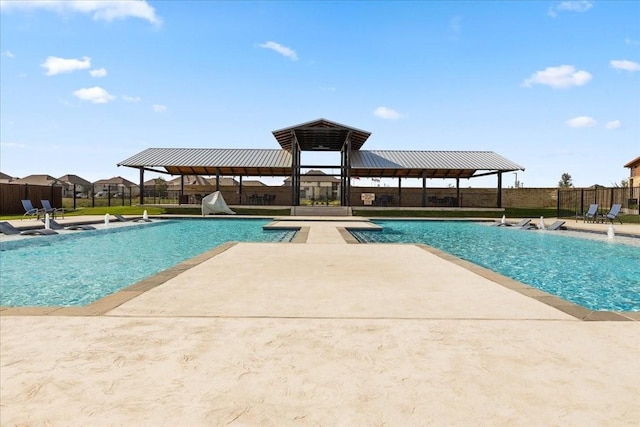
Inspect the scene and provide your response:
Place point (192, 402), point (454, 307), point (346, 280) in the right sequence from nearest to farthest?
point (192, 402) < point (454, 307) < point (346, 280)

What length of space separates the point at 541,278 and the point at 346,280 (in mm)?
4262

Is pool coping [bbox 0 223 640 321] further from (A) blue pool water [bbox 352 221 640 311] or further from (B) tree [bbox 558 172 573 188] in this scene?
(B) tree [bbox 558 172 573 188]

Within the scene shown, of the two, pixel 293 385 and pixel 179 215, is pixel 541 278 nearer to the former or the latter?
pixel 293 385

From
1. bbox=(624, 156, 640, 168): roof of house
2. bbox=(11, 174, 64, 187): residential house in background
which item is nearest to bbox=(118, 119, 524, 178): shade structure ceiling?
bbox=(624, 156, 640, 168): roof of house

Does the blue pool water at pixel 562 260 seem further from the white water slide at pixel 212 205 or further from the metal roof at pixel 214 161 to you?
the metal roof at pixel 214 161

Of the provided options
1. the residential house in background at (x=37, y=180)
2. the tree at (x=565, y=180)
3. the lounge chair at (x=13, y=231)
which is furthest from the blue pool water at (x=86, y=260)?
the tree at (x=565, y=180)

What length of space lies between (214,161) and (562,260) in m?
23.2

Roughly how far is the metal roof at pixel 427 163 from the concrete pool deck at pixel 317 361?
22739 millimetres

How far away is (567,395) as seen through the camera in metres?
2.33

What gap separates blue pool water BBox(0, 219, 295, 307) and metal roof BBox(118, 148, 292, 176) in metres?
12.5

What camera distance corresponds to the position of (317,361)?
2766 millimetres

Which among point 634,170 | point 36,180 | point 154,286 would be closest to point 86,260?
point 154,286

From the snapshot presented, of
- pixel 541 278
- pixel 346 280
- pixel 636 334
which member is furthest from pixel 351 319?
pixel 541 278

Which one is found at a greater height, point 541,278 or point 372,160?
point 372,160
